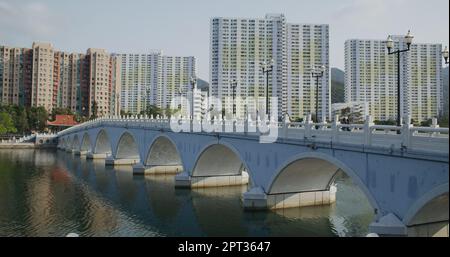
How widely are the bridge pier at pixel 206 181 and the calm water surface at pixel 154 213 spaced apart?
0.81 m

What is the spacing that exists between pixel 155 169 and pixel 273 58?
1217 inches

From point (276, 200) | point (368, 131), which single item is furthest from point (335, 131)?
point (276, 200)

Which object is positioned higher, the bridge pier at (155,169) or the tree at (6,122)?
the tree at (6,122)

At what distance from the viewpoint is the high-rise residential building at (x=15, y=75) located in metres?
113

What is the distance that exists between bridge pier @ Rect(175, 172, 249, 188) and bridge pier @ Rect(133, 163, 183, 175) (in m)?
8.74

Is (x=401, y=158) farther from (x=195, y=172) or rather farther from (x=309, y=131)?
(x=195, y=172)

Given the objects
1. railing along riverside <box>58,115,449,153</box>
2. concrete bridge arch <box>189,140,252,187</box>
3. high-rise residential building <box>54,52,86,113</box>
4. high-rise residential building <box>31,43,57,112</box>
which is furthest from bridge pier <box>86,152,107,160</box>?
high-rise residential building <box>54,52,86,113</box>

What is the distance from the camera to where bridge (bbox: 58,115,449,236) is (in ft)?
43.9

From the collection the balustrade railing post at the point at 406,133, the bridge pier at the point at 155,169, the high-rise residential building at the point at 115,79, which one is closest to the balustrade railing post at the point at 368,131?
the balustrade railing post at the point at 406,133

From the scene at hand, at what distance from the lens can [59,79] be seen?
403 ft

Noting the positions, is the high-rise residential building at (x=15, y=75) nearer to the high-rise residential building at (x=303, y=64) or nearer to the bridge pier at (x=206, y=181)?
the high-rise residential building at (x=303, y=64)

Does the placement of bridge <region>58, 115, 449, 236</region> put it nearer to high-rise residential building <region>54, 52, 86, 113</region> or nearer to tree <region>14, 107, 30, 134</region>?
tree <region>14, 107, 30, 134</region>
